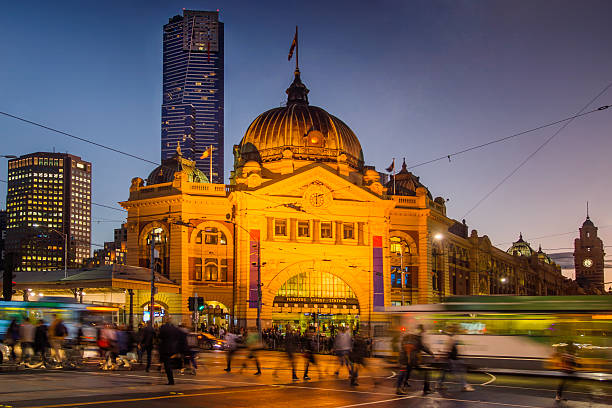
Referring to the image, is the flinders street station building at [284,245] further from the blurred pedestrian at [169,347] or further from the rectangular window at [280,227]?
the blurred pedestrian at [169,347]

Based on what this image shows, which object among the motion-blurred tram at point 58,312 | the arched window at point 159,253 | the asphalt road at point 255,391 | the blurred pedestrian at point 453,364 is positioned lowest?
the asphalt road at point 255,391

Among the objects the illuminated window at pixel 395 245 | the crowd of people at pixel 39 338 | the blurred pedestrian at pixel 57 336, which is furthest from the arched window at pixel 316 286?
the blurred pedestrian at pixel 57 336

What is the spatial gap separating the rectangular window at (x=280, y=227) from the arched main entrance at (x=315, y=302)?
433 centimetres

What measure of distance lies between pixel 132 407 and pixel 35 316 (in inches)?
812

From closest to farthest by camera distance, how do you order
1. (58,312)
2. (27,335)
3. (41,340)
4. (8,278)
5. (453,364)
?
(453,364), (41,340), (27,335), (58,312), (8,278)

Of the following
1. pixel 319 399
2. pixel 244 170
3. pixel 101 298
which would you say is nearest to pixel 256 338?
pixel 319 399

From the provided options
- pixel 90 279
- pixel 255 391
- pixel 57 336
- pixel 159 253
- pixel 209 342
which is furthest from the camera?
pixel 159 253

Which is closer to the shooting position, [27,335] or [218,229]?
[27,335]

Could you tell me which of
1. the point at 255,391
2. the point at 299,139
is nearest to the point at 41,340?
the point at 255,391

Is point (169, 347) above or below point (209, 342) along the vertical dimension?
above

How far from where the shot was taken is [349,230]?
75.9 m

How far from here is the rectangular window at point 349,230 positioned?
75625 mm

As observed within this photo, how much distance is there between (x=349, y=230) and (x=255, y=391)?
54019 millimetres

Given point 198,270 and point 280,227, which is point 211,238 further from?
point 280,227
